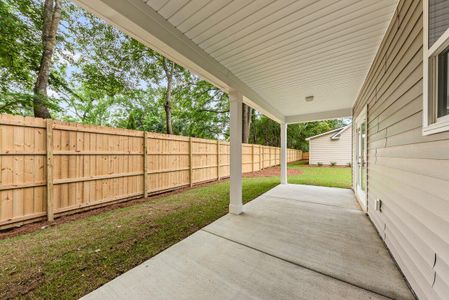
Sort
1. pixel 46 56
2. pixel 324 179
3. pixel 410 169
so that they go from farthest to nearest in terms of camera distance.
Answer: pixel 324 179 → pixel 46 56 → pixel 410 169

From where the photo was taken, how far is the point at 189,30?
2.28 metres

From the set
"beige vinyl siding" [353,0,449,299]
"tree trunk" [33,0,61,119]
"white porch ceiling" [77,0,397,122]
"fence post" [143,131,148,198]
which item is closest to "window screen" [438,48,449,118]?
"beige vinyl siding" [353,0,449,299]

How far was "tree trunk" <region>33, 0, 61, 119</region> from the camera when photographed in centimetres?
429

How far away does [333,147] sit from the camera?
15.2 metres

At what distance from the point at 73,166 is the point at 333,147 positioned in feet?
56.6

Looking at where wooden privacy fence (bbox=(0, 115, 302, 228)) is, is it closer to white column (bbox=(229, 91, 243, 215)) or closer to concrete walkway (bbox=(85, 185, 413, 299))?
concrete walkway (bbox=(85, 185, 413, 299))

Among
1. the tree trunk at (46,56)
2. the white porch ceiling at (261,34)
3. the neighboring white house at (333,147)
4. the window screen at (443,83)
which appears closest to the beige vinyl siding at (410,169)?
the window screen at (443,83)

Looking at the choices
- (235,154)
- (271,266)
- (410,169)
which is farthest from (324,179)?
(271,266)

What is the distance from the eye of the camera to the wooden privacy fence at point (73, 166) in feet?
9.41

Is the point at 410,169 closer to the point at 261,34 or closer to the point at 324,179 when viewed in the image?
the point at 261,34

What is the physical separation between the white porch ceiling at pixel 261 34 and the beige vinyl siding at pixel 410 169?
38 centimetres

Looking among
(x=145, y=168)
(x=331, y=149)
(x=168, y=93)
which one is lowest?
(x=145, y=168)

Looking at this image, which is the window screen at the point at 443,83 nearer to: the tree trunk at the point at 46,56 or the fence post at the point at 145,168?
the fence post at the point at 145,168

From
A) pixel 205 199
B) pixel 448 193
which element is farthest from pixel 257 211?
pixel 448 193
